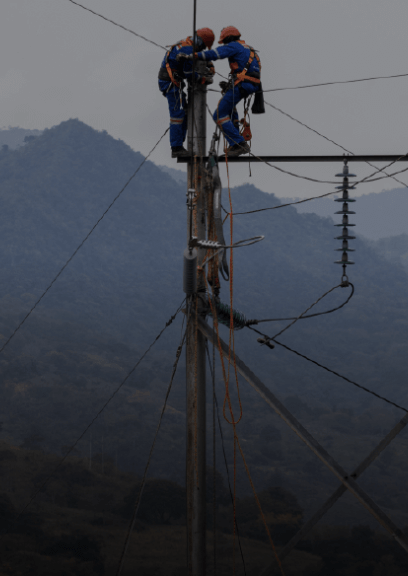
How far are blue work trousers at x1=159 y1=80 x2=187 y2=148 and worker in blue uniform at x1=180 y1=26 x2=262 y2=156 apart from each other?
0.52m

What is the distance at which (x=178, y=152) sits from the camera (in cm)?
872

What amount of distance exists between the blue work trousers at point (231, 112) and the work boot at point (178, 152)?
69 centimetres

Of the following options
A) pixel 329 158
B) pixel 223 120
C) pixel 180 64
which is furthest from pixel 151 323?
pixel 329 158

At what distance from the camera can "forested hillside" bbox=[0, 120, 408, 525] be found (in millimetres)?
70625

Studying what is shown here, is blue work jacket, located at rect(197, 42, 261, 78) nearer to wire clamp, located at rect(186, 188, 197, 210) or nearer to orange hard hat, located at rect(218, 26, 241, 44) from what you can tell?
orange hard hat, located at rect(218, 26, 241, 44)

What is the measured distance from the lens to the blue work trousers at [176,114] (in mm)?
8930

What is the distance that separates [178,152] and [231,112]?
3.78 ft

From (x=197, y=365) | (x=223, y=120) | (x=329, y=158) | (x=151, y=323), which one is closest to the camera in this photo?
(x=197, y=365)

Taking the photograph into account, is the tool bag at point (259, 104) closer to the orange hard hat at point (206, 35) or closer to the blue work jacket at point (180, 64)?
the orange hard hat at point (206, 35)

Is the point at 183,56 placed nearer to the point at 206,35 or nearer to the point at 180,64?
the point at 180,64

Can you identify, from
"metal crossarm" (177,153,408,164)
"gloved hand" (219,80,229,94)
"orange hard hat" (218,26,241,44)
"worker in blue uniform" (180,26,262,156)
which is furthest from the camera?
"gloved hand" (219,80,229,94)

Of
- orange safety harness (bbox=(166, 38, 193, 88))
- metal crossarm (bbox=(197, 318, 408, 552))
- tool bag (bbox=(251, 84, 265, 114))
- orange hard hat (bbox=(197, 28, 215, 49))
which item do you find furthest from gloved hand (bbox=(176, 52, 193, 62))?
metal crossarm (bbox=(197, 318, 408, 552))

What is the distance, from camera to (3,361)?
9425 centimetres

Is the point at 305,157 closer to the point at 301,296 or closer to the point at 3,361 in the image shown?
the point at 3,361
